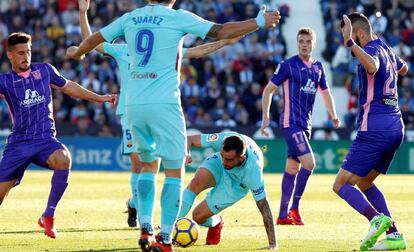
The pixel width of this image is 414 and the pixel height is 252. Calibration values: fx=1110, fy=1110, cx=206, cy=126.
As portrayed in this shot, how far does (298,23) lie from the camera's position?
118 feet

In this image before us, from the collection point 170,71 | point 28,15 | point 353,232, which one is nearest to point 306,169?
point 353,232

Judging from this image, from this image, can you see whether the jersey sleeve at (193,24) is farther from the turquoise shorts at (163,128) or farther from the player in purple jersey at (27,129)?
the player in purple jersey at (27,129)

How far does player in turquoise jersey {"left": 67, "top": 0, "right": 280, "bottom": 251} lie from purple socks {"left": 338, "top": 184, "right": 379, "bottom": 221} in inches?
86.8

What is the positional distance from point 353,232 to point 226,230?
1476 mm

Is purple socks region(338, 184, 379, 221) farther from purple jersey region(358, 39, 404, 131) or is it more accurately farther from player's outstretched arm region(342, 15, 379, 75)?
player's outstretched arm region(342, 15, 379, 75)

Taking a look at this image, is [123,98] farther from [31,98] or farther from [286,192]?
[286,192]

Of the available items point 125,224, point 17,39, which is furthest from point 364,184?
point 17,39

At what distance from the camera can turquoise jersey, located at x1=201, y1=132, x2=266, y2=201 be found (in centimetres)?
1106

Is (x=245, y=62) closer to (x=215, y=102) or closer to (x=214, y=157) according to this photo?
(x=215, y=102)

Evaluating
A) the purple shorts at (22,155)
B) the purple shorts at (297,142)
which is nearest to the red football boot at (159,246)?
the purple shorts at (22,155)

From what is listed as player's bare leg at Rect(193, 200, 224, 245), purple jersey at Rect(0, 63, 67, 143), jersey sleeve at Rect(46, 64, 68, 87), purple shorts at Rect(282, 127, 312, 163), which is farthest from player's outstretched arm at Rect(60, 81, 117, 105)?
purple shorts at Rect(282, 127, 312, 163)

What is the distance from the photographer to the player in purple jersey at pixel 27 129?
12.0 m

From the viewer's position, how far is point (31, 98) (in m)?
12.0

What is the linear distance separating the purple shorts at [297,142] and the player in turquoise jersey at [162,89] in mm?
5099
